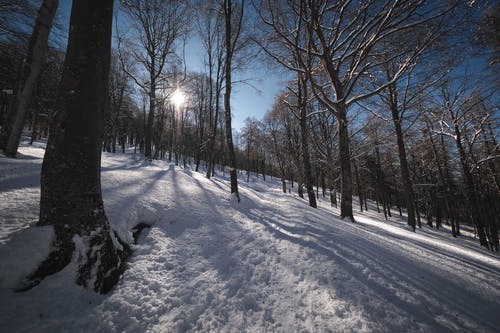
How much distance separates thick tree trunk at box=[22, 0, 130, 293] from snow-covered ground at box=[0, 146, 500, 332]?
0.19 metres

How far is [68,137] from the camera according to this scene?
6.94 ft

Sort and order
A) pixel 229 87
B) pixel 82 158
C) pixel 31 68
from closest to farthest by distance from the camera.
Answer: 1. pixel 82 158
2. pixel 31 68
3. pixel 229 87

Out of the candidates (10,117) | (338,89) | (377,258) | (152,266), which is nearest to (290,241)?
(377,258)

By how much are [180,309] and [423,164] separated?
2437 cm

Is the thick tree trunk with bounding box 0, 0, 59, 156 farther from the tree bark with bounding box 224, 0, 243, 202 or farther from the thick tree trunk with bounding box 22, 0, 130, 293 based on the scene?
the thick tree trunk with bounding box 22, 0, 130, 293

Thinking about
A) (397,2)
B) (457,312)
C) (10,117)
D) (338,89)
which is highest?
(397,2)

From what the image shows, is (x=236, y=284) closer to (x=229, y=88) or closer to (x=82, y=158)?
(x=82, y=158)

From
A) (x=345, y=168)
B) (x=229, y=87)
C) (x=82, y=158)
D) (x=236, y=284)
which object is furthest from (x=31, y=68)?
(x=345, y=168)

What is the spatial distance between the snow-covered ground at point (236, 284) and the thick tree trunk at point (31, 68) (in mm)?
3425

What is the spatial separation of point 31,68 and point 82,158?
780 centimetres

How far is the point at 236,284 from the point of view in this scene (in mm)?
2506

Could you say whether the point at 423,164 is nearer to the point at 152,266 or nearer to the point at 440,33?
the point at 440,33

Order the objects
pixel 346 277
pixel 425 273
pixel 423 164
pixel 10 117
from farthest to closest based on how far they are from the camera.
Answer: pixel 423 164, pixel 10 117, pixel 425 273, pixel 346 277

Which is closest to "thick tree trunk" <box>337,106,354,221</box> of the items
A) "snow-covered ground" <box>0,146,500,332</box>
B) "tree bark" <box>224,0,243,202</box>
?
"snow-covered ground" <box>0,146,500,332</box>
